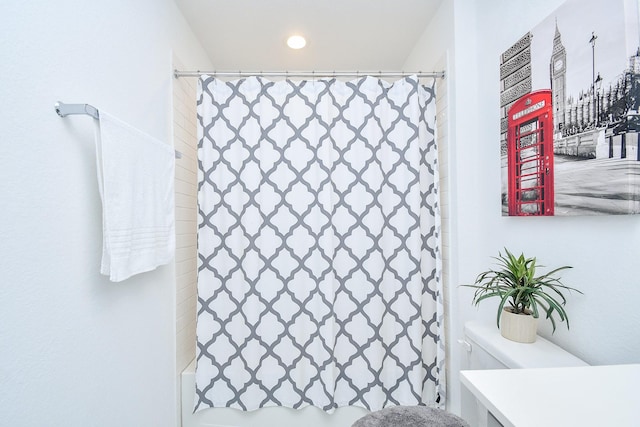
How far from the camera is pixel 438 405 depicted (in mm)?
1567

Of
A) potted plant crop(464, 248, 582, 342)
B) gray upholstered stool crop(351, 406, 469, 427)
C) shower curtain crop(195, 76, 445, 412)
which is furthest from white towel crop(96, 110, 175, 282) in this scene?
potted plant crop(464, 248, 582, 342)

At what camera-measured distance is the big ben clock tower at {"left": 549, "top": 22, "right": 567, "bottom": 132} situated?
1005mm

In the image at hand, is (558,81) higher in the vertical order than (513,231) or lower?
higher

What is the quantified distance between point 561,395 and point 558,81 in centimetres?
104

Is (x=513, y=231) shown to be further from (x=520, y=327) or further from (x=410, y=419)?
(x=410, y=419)

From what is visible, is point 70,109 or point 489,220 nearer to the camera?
point 70,109

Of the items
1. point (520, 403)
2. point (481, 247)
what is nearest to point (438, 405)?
point (481, 247)

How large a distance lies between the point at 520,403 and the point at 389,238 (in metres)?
1.06

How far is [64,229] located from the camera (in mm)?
823

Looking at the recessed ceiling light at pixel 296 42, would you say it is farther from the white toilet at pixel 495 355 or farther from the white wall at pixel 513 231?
the white toilet at pixel 495 355

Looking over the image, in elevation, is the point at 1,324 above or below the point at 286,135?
below

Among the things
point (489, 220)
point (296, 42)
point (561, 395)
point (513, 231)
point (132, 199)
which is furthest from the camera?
point (296, 42)

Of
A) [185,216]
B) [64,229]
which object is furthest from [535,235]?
[185,216]

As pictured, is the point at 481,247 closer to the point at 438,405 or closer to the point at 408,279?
the point at 408,279
